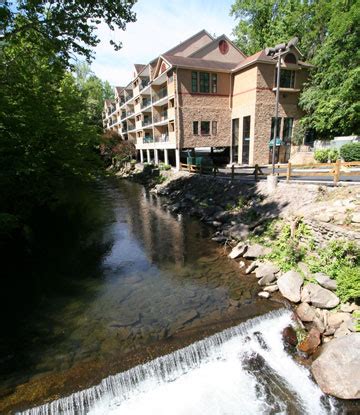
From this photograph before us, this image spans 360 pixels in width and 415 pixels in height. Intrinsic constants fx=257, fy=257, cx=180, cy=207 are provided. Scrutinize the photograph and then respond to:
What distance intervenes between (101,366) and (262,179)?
14532mm

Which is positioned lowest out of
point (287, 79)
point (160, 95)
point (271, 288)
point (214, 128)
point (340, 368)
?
point (340, 368)

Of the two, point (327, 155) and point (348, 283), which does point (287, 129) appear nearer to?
point (327, 155)

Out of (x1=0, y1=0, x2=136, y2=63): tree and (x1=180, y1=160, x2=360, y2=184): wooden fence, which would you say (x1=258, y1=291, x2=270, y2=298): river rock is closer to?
(x1=180, y1=160, x2=360, y2=184): wooden fence

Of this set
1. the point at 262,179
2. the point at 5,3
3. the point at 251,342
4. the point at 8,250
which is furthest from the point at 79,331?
the point at 262,179

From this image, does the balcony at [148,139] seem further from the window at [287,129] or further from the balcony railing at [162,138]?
the window at [287,129]

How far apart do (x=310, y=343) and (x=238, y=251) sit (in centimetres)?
531

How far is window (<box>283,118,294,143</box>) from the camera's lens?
25742mm

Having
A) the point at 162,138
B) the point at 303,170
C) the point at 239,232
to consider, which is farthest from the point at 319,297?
the point at 162,138

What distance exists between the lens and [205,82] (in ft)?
84.4

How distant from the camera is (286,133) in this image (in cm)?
2591

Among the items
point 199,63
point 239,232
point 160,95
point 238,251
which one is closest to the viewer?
point 238,251

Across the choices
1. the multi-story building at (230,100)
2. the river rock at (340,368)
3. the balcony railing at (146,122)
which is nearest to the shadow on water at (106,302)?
the river rock at (340,368)

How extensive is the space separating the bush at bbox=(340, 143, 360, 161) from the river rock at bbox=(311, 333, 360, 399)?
16693 mm

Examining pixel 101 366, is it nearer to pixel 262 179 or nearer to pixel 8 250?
pixel 8 250
